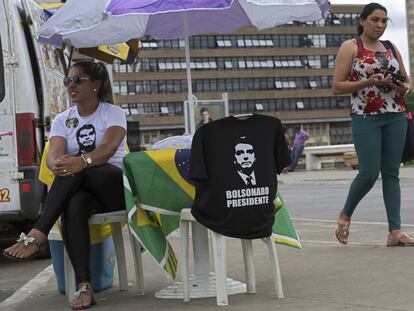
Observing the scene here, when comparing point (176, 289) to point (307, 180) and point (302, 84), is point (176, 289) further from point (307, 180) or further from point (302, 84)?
point (302, 84)

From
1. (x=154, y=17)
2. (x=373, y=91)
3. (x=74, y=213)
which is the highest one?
(x=154, y=17)

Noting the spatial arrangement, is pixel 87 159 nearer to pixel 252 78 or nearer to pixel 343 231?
pixel 343 231

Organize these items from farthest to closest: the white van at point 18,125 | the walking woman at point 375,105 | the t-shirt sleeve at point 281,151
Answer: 1. the white van at point 18,125
2. the walking woman at point 375,105
3. the t-shirt sleeve at point 281,151

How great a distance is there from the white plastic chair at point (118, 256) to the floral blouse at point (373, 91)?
236 cm

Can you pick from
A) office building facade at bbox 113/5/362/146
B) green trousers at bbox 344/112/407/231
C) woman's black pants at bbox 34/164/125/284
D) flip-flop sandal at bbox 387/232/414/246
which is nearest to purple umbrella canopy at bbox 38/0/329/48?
woman's black pants at bbox 34/164/125/284

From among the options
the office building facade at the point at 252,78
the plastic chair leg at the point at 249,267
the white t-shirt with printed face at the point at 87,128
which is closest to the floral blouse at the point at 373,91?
→ the plastic chair leg at the point at 249,267

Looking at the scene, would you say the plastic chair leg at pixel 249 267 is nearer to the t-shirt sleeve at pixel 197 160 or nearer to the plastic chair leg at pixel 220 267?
the plastic chair leg at pixel 220 267

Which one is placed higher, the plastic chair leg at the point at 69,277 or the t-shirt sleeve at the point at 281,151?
the t-shirt sleeve at the point at 281,151

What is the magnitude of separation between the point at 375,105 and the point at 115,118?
2367 mm

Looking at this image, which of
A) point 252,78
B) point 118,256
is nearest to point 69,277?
point 118,256

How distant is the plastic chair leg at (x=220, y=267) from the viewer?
16.6ft

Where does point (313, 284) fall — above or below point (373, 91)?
below

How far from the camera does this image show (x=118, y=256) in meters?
5.94

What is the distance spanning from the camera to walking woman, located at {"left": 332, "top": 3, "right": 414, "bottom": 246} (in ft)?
22.7
